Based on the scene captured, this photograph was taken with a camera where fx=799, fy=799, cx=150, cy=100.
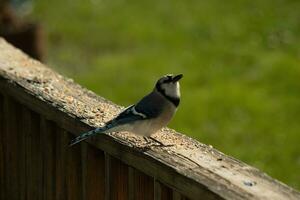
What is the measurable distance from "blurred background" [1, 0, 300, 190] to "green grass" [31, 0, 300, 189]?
13 millimetres

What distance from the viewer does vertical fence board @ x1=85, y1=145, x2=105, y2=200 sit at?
3857 millimetres

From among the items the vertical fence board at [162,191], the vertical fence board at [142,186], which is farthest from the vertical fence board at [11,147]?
the vertical fence board at [162,191]

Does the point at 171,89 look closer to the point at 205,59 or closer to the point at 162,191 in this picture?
the point at 162,191

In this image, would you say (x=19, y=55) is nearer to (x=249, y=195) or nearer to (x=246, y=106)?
(x=249, y=195)

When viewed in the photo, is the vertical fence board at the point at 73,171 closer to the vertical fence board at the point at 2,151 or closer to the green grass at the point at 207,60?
the vertical fence board at the point at 2,151

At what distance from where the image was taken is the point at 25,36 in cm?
972

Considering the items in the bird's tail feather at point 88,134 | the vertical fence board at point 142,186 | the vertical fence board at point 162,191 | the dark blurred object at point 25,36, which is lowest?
the vertical fence board at point 162,191

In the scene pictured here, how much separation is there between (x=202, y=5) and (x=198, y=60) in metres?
2.56

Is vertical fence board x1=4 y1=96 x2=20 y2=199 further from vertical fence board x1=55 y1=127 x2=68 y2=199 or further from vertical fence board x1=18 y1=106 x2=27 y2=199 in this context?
vertical fence board x1=55 y1=127 x2=68 y2=199

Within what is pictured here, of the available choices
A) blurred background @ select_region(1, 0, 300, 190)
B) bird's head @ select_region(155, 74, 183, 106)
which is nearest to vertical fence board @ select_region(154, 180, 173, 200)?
bird's head @ select_region(155, 74, 183, 106)

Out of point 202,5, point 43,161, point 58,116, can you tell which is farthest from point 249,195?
point 202,5

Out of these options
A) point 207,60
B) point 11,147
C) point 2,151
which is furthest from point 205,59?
point 11,147

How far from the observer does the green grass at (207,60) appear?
27.2 ft

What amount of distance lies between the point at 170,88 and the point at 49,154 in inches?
31.3
